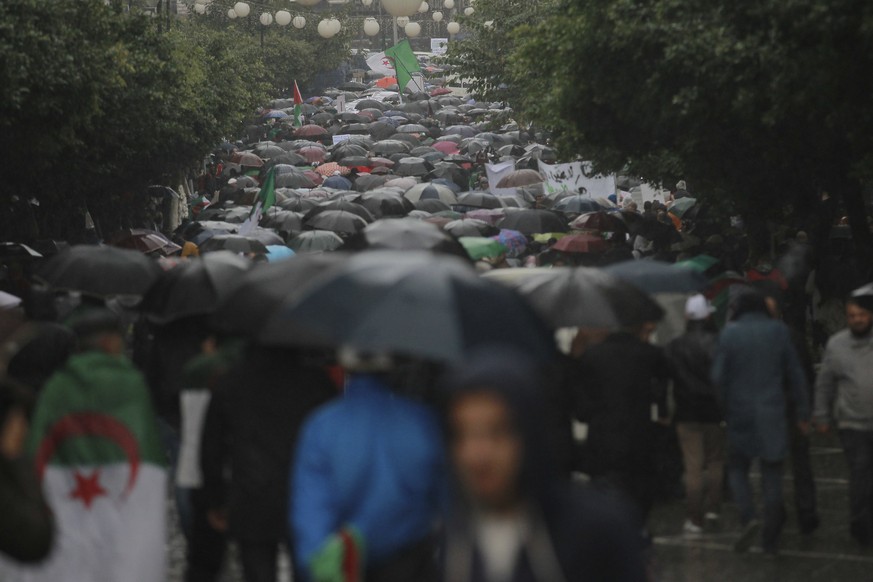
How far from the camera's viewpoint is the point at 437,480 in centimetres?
435

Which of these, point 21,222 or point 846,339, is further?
point 21,222

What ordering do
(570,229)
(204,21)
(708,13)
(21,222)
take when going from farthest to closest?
(204,21) < (21,222) < (570,229) < (708,13)

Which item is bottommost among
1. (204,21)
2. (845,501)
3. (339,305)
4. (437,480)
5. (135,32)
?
(845,501)

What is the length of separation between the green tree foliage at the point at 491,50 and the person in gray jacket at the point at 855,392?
1109 inches

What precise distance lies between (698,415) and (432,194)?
1876 cm

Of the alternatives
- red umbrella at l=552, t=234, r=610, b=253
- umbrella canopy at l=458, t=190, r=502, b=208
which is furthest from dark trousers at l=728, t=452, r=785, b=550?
umbrella canopy at l=458, t=190, r=502, b=208

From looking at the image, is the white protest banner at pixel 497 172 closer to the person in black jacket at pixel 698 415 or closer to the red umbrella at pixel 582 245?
the red umbrella at pixel 582 245

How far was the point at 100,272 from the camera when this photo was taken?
10.0 meters

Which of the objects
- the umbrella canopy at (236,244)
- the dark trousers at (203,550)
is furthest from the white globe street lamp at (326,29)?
the dark trousers at (203,550)

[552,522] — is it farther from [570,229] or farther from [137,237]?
[570,229]

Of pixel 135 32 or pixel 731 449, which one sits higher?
pixel 135 32

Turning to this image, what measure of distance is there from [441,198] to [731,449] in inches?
744

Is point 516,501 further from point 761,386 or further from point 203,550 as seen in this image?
point 761,386

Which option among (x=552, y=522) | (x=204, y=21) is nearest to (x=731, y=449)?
(x=552, y=522)
